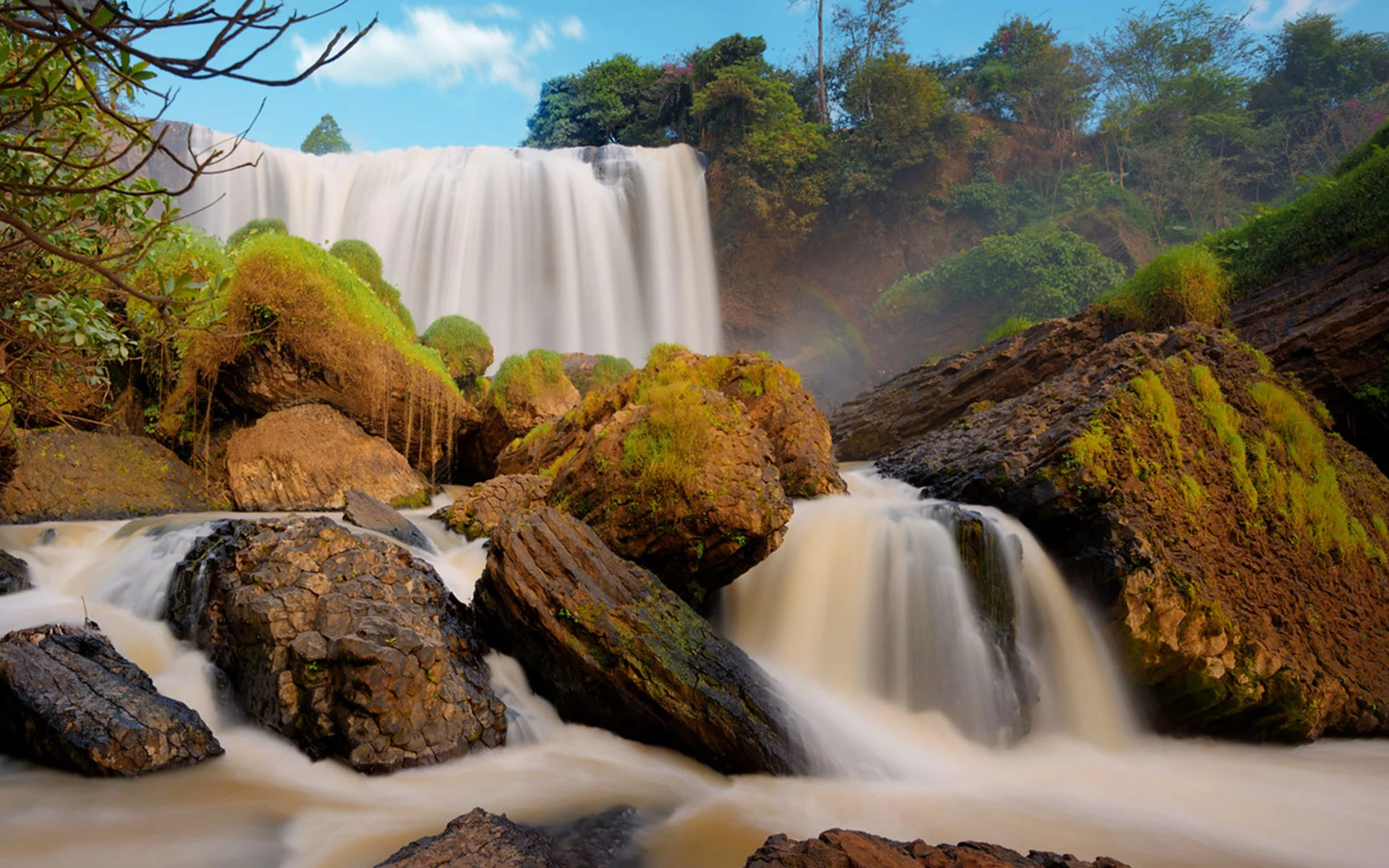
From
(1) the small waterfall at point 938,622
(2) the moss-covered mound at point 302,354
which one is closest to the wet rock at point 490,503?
(1) the small waterfall at point 938,622

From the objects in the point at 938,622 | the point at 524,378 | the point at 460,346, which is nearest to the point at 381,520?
the point at 524,378

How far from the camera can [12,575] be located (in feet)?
18.8

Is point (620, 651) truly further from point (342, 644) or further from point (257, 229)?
point (257, 229)

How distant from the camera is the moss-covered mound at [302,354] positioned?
928 centimetres

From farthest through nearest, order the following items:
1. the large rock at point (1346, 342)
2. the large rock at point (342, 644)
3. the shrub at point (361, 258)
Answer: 1. the shrub at point (361, 258)
2. the large rock at point (1346, 342)
3. the large rock at point (342, 644)

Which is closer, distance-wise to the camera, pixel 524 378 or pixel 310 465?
pixel 310 465

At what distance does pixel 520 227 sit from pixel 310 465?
13.9 metres

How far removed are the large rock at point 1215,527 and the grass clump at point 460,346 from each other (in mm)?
9267

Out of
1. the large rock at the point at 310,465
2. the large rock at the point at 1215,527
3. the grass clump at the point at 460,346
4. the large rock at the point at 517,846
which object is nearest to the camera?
the large rock at the point at 517,846

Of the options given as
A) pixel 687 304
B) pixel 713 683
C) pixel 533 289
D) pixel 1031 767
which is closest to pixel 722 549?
pixel 713 683

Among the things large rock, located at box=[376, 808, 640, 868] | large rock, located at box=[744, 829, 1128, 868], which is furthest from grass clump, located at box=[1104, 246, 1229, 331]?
large rock, located at box=[376, 808, 640, 868]

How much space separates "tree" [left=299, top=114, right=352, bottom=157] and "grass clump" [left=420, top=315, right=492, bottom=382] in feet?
90.7

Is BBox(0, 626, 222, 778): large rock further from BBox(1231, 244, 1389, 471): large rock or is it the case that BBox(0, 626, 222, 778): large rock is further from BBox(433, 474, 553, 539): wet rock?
BBox(1231, 244, 1389, 471): large rock

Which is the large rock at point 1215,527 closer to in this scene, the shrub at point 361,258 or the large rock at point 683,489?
the large rock at point 683,489
